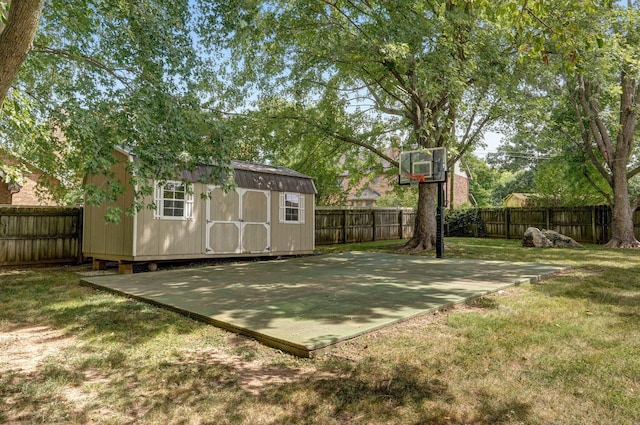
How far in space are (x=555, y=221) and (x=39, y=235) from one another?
1885 centimetres

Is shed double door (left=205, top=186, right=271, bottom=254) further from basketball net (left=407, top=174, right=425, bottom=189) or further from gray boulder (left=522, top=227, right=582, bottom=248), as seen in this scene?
gray boulder (left=522, top=227, right=582, bottom=248)

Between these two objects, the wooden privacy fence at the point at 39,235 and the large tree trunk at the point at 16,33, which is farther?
the wooden privacy fence at the point at 39,235

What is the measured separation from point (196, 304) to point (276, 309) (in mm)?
1069

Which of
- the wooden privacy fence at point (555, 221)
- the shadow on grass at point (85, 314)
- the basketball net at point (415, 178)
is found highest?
the basketball net at point (415, 178)

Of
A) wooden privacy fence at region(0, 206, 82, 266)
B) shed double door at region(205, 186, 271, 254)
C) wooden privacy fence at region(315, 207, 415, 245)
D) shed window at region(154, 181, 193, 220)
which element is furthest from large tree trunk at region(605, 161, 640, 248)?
wooden privacy fence at region(0, 206, 82, 266)

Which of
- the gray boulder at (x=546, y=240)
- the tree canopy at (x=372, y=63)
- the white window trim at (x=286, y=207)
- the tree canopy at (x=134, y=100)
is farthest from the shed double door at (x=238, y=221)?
the gray boulder at (x=546, y=240)

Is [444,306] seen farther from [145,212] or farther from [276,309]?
[145,212]

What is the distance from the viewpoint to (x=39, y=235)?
933 centimetres

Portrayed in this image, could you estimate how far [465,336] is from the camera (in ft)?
12.1

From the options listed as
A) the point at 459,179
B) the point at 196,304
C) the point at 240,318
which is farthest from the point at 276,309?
the point at 459,179

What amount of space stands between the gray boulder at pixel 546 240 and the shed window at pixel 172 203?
11542mm

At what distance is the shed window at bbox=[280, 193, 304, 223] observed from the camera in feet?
36.2

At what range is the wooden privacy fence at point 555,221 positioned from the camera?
15680 mm

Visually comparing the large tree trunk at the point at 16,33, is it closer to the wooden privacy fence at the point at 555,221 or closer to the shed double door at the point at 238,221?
the shed double door at the point at 238,221
